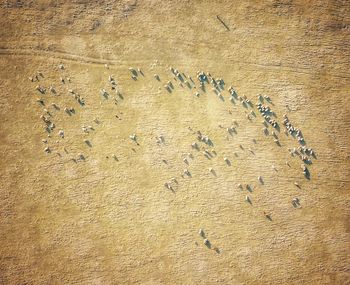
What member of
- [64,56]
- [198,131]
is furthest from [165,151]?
[64,56]

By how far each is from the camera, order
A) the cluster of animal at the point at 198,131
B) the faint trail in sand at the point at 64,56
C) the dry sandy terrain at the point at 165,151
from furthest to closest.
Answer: the faint trail in sand at the point at 64,56 → the cluster of animal at the point at 198,131 → the dry sandy terrain at the point at 165,151

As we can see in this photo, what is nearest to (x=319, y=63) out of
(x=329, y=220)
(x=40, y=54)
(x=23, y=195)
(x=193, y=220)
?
(x=329, y=220)

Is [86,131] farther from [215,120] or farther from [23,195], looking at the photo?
[215,120]

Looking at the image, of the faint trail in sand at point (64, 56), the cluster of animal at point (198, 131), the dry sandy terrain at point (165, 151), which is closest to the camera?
the dry sandy terrain at point (165, 151)

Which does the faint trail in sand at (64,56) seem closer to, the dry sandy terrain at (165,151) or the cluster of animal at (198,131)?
the dry sandy terrain at (165,151)

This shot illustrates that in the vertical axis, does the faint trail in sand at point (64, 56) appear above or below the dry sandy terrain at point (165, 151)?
above

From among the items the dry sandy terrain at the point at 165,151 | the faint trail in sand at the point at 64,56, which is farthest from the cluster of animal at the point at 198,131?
the faint trail in sand at the point at 64,56

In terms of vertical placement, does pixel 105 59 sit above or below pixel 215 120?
above

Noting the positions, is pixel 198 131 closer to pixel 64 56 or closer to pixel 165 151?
pixel 165 151

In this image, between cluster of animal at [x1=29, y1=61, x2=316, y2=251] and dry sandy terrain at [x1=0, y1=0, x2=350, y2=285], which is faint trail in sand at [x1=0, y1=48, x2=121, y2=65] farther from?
cluster of animal at [x1=29, y1=61, x2=316, y2=251]
